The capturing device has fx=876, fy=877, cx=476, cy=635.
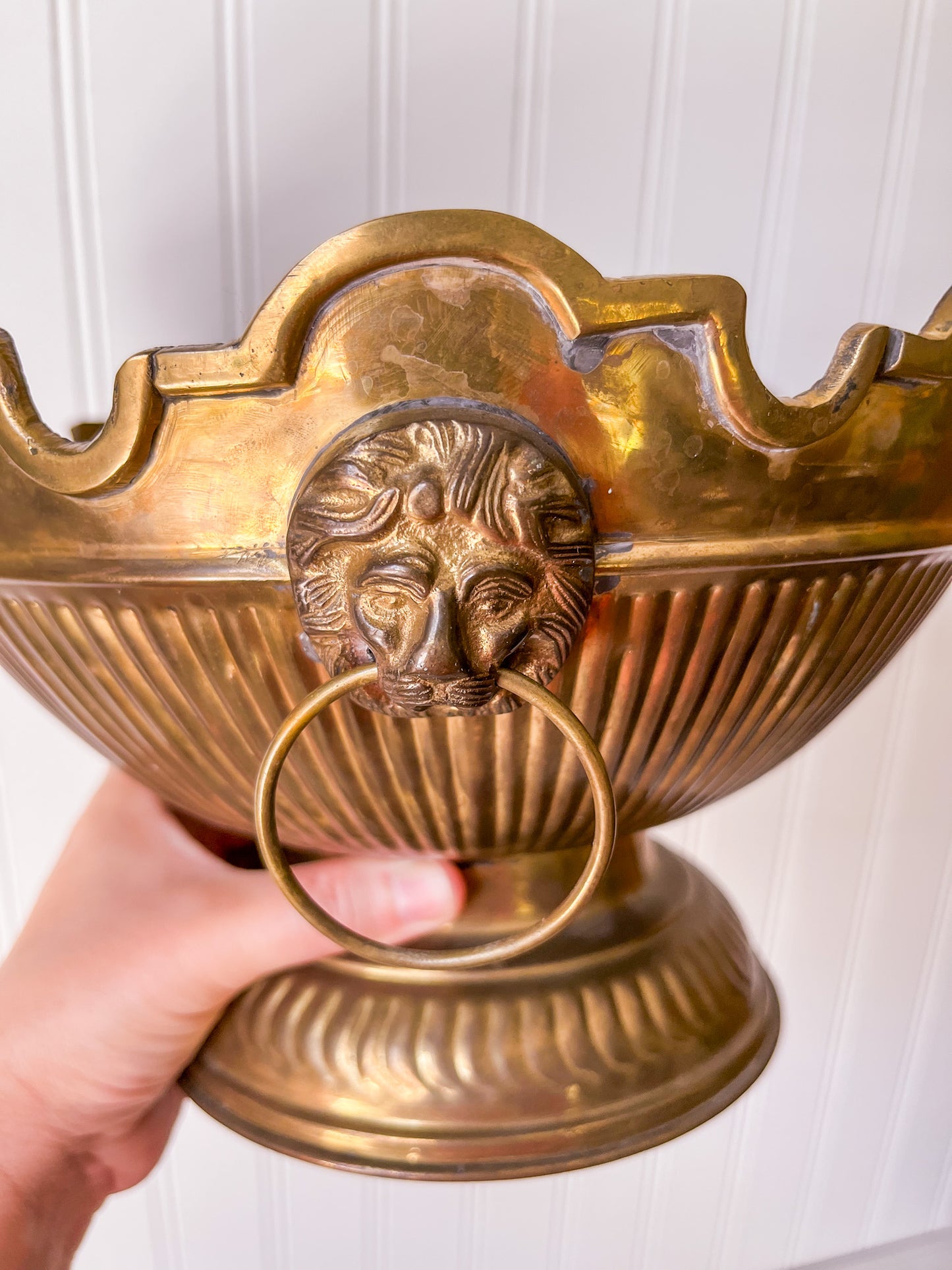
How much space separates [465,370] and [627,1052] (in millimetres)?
303

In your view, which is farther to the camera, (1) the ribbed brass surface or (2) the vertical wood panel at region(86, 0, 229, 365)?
(2) the vertical wood panel at region(86, 0, 229, 365)

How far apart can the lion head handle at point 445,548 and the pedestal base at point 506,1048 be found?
0.57 ft

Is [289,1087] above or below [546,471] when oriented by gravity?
below

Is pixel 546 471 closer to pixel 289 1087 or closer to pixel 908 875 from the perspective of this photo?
pixel 289 1087

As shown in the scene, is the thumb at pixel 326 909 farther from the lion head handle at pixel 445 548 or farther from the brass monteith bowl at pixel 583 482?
the lion head handle at pixel 445 548

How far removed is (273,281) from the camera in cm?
59

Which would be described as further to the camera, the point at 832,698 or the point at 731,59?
the point at 731,59

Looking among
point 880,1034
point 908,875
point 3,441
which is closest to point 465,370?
point 3,441

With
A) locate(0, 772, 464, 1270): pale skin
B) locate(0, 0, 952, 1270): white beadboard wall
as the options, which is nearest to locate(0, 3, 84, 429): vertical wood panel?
locate(0, 0, 952, 1270): white beadboard wall

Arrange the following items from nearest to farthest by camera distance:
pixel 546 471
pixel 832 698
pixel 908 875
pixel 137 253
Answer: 1. pixel 546 471
2. pixel 832 698
3. pixel 137 253
4. pixel 908 875

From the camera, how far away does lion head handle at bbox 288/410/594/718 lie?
0.24 meters

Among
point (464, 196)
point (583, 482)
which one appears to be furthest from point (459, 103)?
point (583, 482)

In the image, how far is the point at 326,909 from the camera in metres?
0.38

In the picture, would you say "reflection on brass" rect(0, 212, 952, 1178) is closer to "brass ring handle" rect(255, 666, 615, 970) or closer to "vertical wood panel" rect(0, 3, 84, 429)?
"brass ring handle" rect(255, 666, 615, 970)
